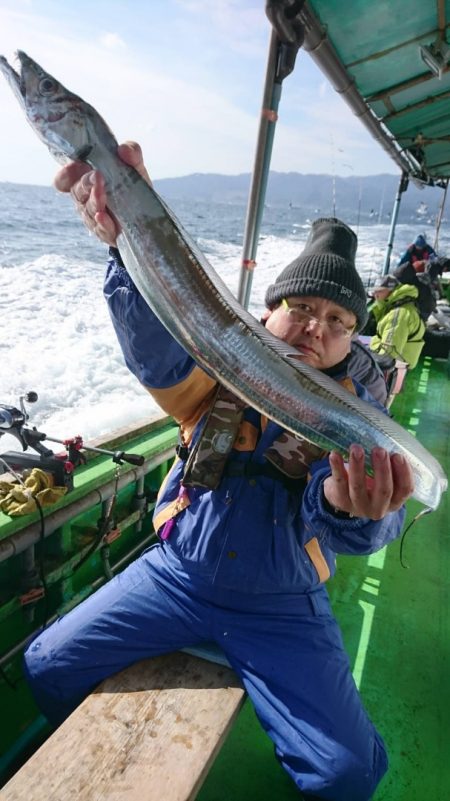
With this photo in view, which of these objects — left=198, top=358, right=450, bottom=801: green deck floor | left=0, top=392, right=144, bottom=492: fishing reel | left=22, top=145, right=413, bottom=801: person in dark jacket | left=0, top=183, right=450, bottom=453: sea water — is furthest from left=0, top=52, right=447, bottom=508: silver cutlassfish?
left=198, top=358, right=450, bottom=801: green deck floor

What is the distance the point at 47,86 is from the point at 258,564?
6.56 feet

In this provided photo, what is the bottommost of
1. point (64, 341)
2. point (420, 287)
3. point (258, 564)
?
point (64, 341)

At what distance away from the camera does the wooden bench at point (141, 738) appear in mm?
1656

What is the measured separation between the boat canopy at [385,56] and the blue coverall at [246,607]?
3209mm

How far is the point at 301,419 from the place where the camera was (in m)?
1.75

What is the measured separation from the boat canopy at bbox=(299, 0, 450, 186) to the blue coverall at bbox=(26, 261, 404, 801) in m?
3.21

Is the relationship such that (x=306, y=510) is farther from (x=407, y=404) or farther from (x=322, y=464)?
(x=407, y=404)

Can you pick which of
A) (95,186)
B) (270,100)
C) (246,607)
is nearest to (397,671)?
(246,607)

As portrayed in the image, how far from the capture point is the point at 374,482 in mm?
1772

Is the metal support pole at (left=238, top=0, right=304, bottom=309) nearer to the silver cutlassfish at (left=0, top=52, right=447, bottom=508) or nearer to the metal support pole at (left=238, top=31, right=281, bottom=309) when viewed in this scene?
the metal support pole at (left=238, top=31, right=281, bottom=309)

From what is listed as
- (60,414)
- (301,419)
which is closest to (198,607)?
(301,419)

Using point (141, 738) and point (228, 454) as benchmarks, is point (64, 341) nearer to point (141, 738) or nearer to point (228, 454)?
point (228, 454)

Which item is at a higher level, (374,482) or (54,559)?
(374,482)

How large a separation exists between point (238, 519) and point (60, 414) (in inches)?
240
